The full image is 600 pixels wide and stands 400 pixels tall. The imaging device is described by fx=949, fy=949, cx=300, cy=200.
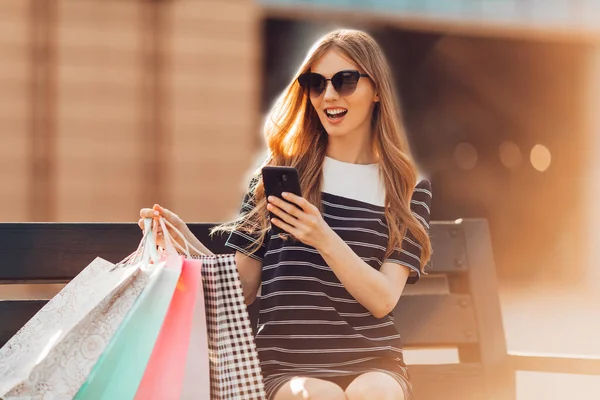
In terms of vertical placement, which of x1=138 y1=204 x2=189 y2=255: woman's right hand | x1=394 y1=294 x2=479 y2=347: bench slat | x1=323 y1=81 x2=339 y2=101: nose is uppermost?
x1=323 y1=81 x2=339 y2=101: nose

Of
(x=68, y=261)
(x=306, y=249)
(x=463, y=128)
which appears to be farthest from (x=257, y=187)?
(x=463, y=128)

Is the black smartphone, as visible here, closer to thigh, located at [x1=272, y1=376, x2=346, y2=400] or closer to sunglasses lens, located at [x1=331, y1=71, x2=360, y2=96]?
sunglasses lens, located at [x1=331, y1=71, x2=360, y2=96]

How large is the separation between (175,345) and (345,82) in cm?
87

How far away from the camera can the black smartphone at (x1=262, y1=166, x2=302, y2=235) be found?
2410 millimetres

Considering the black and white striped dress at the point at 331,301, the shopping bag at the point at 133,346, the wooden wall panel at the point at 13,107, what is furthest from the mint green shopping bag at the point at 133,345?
the wooden wall panel at the point at 13,107

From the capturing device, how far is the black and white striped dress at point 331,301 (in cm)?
262

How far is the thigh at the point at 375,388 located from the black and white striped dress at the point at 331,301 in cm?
8

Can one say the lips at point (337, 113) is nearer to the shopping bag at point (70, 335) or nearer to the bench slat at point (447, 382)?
the shopping bag at point (70, 335)

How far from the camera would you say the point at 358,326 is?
269 centimetres

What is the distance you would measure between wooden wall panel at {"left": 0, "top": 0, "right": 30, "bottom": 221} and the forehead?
6992 mm

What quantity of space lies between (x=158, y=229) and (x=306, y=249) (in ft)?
1.38

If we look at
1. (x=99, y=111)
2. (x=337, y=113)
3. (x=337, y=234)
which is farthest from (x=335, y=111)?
(x=99, y=111)

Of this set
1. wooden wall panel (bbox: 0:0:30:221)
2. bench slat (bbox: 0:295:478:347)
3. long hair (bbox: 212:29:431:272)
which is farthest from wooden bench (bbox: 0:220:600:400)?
wooden wall panel (bbox: 0:0:30:221)

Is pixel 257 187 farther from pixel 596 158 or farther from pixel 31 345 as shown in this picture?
pixel 596 158
